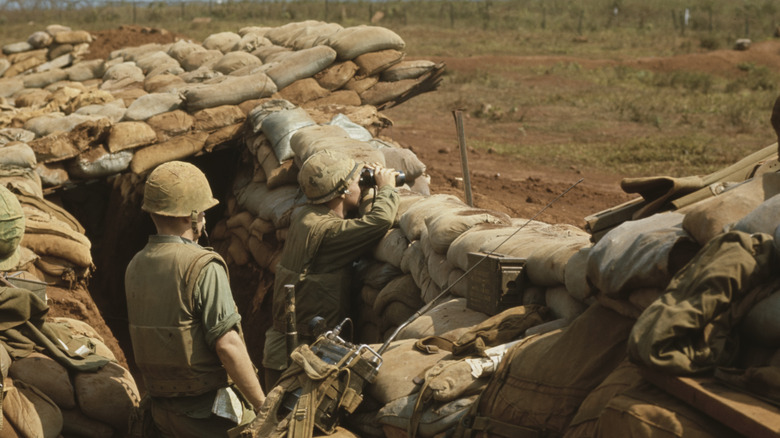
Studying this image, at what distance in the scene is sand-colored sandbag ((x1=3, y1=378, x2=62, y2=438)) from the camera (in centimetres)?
356

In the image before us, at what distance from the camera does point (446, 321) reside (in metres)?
3.99

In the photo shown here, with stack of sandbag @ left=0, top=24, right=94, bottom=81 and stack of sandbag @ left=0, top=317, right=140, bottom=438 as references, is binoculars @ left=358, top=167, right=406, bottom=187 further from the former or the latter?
stack of sandbag @ left=0, top=24, right=94, bottom=81

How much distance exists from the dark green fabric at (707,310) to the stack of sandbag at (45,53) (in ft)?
42.1

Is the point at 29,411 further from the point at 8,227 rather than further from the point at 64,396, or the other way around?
the point at 8,227

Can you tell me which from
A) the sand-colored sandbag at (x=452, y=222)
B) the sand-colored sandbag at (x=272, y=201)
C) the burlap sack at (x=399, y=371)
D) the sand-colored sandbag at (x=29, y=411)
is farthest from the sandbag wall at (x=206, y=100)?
the burlap sack at (x=399, y=371)

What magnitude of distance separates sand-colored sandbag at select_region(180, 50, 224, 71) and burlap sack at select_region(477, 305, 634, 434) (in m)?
8.62

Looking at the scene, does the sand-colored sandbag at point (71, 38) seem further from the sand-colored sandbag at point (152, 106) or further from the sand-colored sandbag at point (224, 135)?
the sand-colored sandbag at point (224, 135)

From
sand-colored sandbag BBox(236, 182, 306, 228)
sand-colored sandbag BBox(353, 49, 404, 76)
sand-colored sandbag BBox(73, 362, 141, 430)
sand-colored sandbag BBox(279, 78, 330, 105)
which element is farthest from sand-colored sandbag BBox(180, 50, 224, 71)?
sand-colored sandbag BBox(73, 362, 141, 430)

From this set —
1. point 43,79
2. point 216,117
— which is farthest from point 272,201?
point 43,79

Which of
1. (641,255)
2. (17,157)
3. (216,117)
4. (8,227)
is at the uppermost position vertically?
(641,255)

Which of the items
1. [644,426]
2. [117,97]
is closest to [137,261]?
[644,426]

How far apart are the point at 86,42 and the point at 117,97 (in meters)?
6.21

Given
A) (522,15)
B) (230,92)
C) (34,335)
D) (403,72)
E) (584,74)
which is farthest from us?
(522,15)

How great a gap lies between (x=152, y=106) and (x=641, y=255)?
22.6 ft
